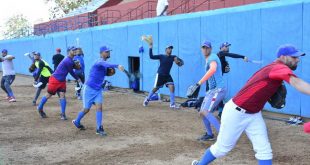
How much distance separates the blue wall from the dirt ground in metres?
1.65

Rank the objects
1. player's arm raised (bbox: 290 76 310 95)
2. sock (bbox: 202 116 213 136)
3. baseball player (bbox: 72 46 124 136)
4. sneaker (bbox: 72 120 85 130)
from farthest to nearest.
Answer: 1. sneaker (bbox: 72 120 85 130)
2. baseball player (bbox: 72 46 124 136)
3. sock (bbox: 202 116 213 136)
4. player's arm raised (bbox: 290 76 310 95)

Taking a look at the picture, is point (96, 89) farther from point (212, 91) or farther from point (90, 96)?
point (212, 91)

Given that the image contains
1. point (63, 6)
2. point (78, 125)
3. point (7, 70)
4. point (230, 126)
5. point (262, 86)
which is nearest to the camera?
point (262, 86)

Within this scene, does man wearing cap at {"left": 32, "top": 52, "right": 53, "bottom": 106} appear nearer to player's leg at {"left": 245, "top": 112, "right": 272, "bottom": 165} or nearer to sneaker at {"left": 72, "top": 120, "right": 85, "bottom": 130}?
sneaker at {"left": 72, "top": 120, "right": 85, "bottom": 130}

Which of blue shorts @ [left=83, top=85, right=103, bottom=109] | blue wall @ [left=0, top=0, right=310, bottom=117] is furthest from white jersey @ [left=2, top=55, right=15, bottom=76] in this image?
blue shorts @ [left=83, top=85, right=103, bottom=109]

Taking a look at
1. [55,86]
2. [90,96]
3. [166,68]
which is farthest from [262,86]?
[166,68]

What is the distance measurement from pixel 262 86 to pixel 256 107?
301 millimetres

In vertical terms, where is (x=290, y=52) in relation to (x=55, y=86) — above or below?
above

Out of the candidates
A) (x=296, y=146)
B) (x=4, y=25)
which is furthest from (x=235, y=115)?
(x=4, y=25)

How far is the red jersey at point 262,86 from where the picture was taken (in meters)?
3.91

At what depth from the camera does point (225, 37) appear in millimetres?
11156

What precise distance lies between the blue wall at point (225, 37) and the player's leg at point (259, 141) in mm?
4838

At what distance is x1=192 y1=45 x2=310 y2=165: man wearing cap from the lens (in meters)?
4.09

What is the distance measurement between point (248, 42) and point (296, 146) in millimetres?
4161
